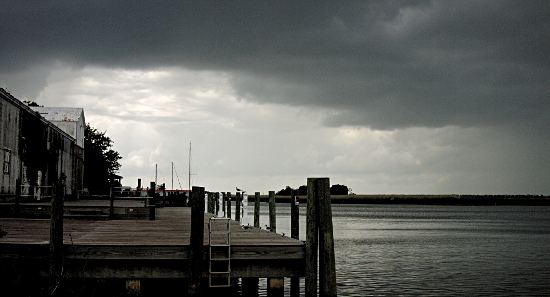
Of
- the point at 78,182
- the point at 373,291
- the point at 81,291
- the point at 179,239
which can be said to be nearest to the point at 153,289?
the point at 179,239

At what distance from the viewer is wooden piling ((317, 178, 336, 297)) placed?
43.4 ft

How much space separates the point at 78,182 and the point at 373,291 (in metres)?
41.3

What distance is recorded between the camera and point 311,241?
44.0 feet

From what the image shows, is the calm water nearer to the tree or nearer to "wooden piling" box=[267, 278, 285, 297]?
"wooden piling" box=[267, 278, 285, 297]

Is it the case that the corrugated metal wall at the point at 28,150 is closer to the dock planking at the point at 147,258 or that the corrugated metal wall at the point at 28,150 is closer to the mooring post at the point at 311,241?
the dock planking at the point at 147,258

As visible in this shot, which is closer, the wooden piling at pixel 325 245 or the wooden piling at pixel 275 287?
the wooden piling at pixel 325 245

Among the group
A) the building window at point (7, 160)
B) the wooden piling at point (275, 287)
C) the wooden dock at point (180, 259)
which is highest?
the building window at point (7, 160)

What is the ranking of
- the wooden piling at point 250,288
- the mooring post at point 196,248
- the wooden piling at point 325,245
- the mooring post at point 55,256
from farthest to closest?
the wooden piling at point 250,288
the wooden piling at point 325,245
the mooring post at point 196,248
the mooring post at point 55,256

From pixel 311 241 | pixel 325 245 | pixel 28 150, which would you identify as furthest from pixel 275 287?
pixel 28 150

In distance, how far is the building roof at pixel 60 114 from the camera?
6475cm

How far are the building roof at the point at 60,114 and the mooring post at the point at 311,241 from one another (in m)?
55.6

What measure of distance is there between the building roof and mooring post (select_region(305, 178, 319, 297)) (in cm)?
5557

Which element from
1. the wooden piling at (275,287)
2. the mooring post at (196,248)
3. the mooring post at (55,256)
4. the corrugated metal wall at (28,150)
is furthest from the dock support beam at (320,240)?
the corrugated metal wall at (28,150)

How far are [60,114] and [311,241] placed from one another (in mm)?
57277
